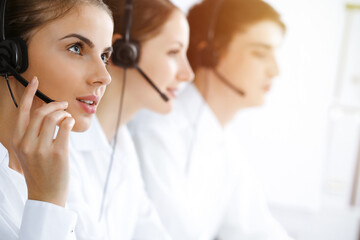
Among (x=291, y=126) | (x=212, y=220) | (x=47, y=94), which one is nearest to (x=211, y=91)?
(x=291, y=126)

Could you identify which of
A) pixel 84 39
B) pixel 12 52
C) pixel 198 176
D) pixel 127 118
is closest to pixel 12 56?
pixel 12 52

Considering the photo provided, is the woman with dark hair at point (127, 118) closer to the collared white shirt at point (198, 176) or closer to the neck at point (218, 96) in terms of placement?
the collared white shirt at point (198, 176)

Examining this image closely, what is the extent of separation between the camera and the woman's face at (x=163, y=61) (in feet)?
3.19

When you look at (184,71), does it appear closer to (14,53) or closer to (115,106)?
(115,106)

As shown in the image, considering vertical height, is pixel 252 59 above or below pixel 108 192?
above

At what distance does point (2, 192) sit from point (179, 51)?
0.56 metres

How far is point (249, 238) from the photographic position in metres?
1.34

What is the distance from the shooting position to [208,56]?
129 cm

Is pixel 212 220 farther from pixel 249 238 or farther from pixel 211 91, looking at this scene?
pixel 211 91

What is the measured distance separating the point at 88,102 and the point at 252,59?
76cm

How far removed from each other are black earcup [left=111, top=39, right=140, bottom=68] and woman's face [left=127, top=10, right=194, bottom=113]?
0.18ft

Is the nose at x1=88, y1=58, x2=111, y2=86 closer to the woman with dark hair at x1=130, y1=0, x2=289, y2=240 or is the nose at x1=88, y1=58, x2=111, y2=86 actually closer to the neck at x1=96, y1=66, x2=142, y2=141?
the neck at x1=96, y1=66, x2=142, y2=141

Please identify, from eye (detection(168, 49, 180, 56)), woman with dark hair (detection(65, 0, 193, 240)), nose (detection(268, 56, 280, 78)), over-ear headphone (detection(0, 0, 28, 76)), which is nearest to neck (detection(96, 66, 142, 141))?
woman with dark hair (detection(65, 0, 193, 240))

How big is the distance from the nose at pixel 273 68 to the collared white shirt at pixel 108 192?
0.57 meters
